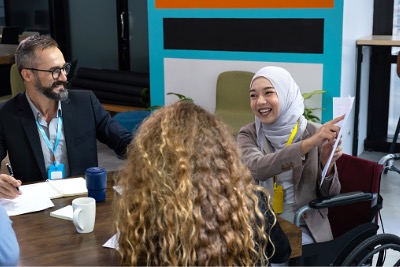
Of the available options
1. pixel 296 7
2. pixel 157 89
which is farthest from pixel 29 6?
pixel 296 7

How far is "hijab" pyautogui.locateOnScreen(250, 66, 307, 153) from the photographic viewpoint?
2580 millimetres

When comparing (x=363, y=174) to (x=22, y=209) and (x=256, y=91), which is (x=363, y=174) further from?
(x=22, y=209)

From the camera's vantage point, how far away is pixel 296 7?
4.56m

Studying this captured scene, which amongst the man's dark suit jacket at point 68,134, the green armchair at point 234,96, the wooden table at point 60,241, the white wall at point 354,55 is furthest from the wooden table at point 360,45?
the wooden table at point 60,241

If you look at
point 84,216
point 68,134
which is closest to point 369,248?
point 84,216

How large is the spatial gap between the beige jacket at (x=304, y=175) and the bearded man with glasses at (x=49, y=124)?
682 millimetres

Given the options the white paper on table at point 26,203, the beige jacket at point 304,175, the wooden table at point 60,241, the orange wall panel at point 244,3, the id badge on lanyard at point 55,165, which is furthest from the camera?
the orange wall panel at point 244,3

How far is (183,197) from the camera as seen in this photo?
1319 mm

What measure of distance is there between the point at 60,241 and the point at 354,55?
3.55m

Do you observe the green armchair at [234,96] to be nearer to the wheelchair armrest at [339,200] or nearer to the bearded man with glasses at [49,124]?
the bearded man with glasses at [49,124]

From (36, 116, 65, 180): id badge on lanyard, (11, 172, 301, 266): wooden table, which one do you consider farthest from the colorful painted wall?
(11, 172, 301, 266): wooden table

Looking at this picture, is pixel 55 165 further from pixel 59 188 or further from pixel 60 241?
pixel 60 241

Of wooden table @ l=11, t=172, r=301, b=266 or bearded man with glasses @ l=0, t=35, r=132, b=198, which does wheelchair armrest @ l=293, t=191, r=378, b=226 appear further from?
bearded man with glasses @ l=0, t=35, r=132, b=198

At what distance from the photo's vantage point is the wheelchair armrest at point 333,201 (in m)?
2.32
